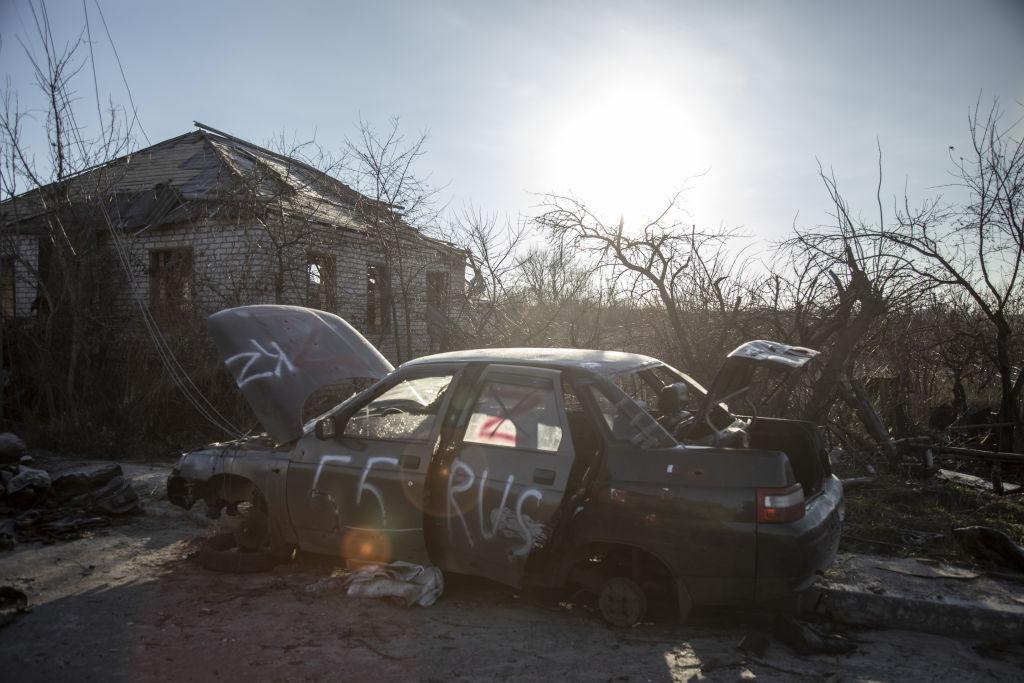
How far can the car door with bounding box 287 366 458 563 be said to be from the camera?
4.39 meters

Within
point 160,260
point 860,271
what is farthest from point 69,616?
point 160,260

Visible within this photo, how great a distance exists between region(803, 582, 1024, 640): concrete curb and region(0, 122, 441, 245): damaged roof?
8.17 metres

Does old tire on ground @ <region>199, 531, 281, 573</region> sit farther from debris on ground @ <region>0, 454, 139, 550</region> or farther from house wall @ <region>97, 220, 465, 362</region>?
house wall @ <region>97, 220, 465, 362</region>

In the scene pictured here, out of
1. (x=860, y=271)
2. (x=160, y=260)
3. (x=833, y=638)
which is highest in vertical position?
(x=160, y=260)

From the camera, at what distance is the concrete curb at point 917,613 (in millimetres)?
3965

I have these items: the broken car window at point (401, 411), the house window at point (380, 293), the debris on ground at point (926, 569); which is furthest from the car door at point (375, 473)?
the house window at point (380, 293)

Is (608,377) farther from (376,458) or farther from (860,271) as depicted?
(860,271)

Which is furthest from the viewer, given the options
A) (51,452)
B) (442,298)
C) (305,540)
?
(442,298)

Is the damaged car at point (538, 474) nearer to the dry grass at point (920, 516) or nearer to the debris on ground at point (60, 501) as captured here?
the dry grass at point (920, 516)

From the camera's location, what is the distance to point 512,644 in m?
3.81

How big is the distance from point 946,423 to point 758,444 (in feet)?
22.7

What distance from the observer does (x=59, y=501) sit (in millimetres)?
6629

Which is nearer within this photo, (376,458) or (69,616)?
(69,616)

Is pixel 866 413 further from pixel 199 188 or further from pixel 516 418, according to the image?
pixel 199 188
